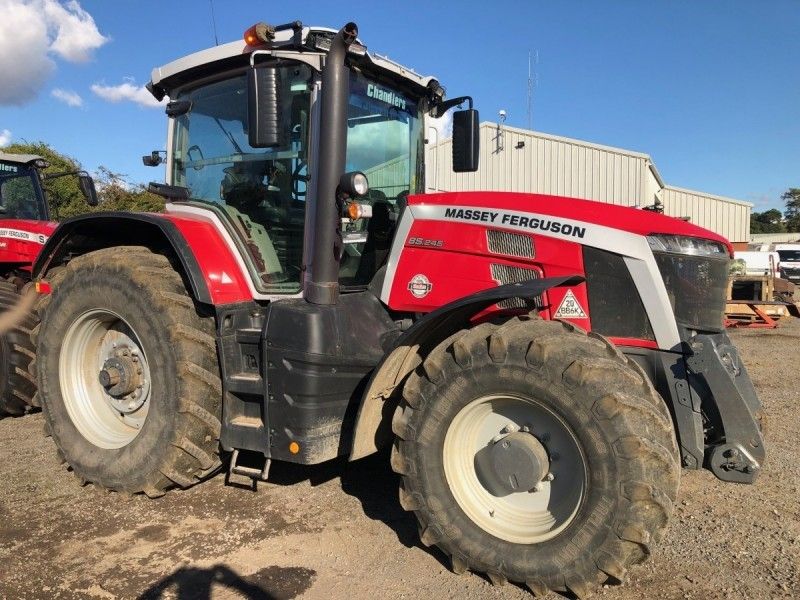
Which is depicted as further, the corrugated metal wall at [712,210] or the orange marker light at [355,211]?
the corrugated metal wall at [712,210]

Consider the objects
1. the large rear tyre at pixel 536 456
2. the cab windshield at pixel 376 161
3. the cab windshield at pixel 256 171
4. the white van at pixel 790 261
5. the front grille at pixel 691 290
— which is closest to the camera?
the large rear tyre at pixel 536 456

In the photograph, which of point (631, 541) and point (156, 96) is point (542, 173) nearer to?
point (156, 96)

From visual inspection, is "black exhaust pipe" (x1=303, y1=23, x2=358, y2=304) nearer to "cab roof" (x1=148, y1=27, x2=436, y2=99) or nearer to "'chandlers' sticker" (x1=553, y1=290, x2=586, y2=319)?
"cab roof" (x1=148, y1=27, x2=436, y2=99)

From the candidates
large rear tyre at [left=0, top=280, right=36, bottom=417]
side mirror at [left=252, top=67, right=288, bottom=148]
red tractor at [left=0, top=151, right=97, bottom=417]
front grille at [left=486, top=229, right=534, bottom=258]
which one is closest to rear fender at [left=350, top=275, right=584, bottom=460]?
front grille at [left=486, top=229, right=534, bottom=258]

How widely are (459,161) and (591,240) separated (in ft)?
4.82

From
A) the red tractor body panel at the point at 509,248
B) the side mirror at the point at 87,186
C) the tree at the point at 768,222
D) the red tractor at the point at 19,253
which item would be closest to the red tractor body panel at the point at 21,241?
the red tractor at the point at 19,253

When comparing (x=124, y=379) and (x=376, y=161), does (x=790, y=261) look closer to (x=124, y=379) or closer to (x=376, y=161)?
(x=376, y=161)

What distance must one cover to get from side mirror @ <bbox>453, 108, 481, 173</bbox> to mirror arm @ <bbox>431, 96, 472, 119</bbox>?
0.18 metres

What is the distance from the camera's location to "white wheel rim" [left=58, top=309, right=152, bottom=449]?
3975mm

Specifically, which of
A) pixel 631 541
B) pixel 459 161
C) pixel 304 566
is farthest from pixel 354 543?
pixel 459 161

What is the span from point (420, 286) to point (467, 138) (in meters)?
1.24

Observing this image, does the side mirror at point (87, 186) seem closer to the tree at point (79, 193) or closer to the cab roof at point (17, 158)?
the cab roof at point (17, 158)

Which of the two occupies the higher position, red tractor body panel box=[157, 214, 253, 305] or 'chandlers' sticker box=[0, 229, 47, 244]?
'chandlers' sticker box=[0, 229, 47, 244]

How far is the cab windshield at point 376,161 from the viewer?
3.66 metres
